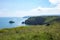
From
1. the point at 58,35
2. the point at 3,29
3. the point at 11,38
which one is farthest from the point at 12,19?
the point at 58,35

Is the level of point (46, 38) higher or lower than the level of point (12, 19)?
lower

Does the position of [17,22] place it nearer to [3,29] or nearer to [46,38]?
[3,29]

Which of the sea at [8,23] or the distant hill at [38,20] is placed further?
the distant hill at [38,20]

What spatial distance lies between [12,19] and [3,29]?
1.28 metres

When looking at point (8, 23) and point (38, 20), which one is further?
point (38, 20)

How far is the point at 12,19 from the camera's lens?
12.0 metres

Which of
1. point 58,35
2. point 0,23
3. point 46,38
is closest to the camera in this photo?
point 46,38

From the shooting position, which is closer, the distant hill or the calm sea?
the calm sea

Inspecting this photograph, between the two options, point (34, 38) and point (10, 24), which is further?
point (10, 24)

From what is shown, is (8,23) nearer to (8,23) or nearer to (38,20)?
(8,23)

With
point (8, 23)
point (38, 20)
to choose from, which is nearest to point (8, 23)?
point (8, 23)

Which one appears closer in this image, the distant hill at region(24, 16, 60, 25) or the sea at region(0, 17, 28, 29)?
the sea at region(0, 17, 28, 29)

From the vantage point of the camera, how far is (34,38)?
9.25 m

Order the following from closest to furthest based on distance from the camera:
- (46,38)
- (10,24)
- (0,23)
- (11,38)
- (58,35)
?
(11,38), (46,38), (58,35), (0,23), (10,24)
